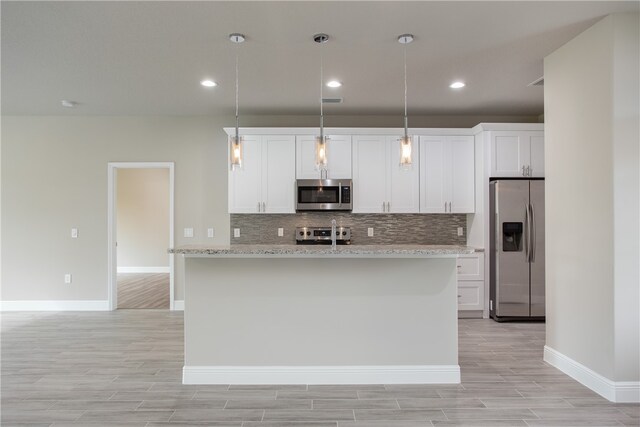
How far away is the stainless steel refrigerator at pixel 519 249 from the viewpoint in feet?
15.6

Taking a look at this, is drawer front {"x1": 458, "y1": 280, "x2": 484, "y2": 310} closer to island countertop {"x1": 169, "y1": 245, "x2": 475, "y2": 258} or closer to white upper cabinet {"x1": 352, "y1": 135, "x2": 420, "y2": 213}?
white upper cabinet {"x1": 352, "y1": 135, "x2": 420, "y2": 213}

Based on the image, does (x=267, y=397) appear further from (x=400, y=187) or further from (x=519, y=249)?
(x=519, y=249)

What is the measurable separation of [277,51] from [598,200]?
266 cm

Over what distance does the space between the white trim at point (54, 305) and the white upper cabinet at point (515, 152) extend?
543cm

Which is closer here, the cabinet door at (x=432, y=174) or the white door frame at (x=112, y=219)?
the cabinet door at (x=432, y=174)

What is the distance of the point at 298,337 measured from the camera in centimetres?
303

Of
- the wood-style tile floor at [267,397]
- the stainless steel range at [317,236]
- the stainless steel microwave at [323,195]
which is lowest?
the wood-style tile floor at [267,397]

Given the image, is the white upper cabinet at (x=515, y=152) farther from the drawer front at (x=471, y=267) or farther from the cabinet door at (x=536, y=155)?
the drawer front at (x=471, y=267)

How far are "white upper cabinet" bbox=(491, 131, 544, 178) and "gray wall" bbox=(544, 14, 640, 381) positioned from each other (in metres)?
1.64

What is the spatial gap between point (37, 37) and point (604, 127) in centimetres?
418

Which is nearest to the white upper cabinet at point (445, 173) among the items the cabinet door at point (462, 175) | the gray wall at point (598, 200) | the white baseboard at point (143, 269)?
the cabinet door at point (462, 175)

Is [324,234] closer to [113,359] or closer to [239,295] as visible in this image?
[239,295]

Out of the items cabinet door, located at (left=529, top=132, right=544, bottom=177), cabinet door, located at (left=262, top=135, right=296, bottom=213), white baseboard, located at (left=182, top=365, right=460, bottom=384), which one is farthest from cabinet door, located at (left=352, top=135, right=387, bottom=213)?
white baseboard, located at (left=182, top=365, right=460, bottom=384)

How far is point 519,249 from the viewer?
477 cm
